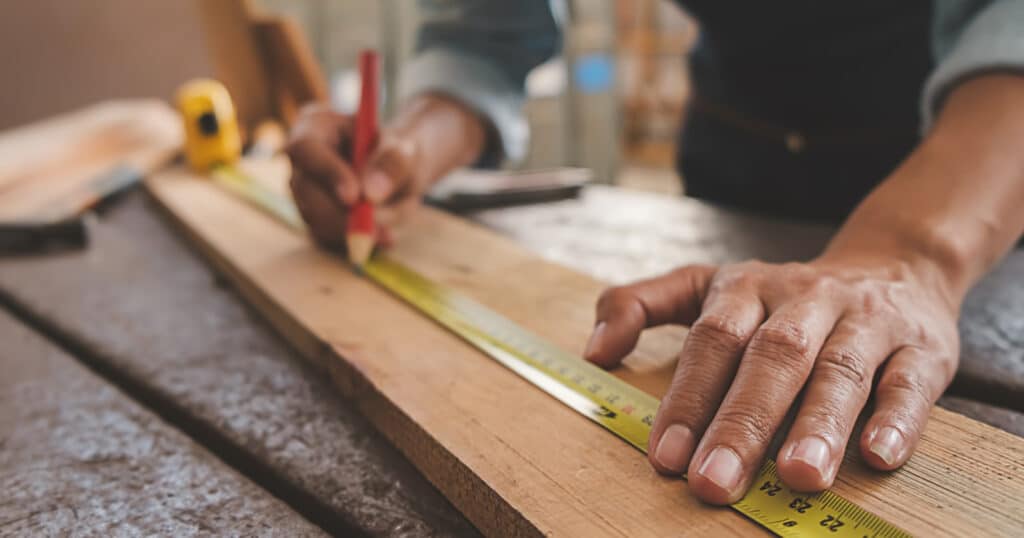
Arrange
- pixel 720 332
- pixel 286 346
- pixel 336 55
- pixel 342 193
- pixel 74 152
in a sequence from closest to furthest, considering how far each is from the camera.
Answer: pixel 720 332 → pixel 286 346 → pixel 342 193 → pixel 74 152 → pixel 336 55

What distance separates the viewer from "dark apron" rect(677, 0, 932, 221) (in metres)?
1.48

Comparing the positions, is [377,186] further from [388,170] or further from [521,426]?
[521,426]

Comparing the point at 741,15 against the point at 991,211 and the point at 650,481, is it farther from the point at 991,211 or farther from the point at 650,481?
the point at 650,481

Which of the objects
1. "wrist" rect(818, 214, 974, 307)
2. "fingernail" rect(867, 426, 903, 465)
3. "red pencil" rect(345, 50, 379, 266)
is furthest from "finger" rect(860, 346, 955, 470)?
"red pencil" rect(345, 50, 379, 266)

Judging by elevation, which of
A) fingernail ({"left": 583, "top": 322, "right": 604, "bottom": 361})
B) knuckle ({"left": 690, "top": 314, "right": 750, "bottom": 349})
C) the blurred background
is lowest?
the blurred background

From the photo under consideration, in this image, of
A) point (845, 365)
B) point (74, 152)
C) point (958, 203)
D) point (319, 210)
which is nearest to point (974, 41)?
point (958, 203)

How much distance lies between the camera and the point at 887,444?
1.95ft

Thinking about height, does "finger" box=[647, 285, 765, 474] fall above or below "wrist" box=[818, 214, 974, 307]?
below

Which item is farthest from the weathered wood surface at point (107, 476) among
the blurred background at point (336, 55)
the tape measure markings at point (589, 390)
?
the blurred background at point (336, 55)

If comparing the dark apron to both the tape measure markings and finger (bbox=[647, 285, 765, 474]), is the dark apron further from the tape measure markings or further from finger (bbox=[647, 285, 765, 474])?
finger (bbox=[647, 285, 765, 474])

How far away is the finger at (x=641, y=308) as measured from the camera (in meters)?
0.80

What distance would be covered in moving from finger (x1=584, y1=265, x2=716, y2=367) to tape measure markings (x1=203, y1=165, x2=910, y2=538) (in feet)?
0.10

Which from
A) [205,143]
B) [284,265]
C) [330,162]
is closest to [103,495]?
[284,265]

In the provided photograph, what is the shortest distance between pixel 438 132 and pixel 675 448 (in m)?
1.09
